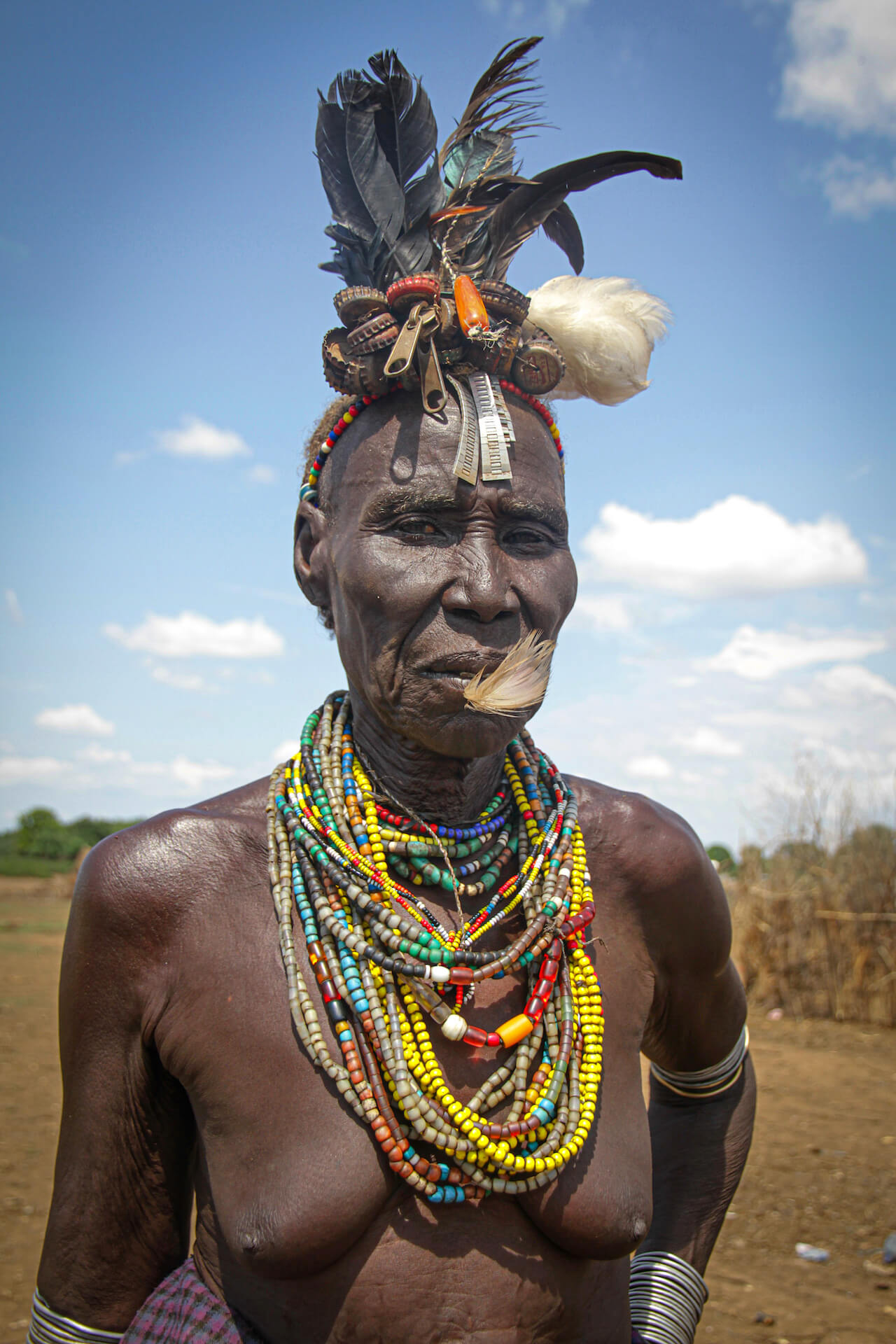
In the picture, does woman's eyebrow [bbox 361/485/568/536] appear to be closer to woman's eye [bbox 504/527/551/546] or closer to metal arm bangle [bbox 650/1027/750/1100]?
woman's eye [bbox 504/527/551/546]

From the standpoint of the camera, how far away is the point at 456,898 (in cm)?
205

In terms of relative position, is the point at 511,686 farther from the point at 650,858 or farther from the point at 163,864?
the point at 163,864

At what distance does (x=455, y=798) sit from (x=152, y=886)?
26.6 inches

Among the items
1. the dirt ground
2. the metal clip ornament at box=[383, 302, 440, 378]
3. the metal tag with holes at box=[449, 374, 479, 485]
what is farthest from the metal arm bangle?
the dirt ground

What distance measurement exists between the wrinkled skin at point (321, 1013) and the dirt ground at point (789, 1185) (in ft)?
10.5

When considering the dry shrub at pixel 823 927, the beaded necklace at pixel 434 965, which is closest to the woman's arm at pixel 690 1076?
the beaded necklace at pixel 434 965

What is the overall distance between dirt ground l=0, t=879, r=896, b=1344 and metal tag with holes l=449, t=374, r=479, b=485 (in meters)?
4.33

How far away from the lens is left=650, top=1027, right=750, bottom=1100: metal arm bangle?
2459mm

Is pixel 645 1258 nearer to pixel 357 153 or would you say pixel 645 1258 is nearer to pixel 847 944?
pixel 357 153

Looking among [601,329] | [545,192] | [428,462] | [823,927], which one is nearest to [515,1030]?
[428,462]

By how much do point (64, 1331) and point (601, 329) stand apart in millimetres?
2524

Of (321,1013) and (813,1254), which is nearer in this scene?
(321,1013)

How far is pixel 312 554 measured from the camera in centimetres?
235

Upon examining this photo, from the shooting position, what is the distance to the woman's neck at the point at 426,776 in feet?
6.99
